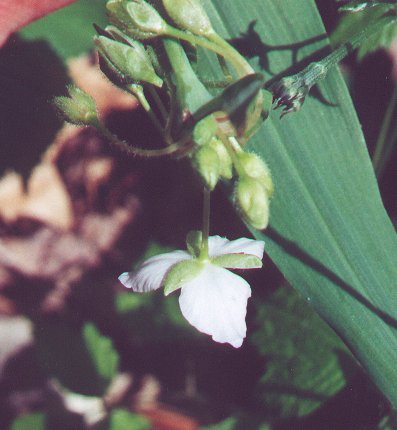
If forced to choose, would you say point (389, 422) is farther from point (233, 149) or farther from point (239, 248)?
point (233, 149)

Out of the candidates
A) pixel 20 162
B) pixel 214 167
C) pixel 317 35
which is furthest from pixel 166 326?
pixel 214 167

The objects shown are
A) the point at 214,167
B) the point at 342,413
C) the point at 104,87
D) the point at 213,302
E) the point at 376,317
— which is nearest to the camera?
the point at 214,167

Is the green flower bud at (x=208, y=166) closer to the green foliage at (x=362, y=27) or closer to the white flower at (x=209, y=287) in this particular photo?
the white flower at (x=209, y=287)

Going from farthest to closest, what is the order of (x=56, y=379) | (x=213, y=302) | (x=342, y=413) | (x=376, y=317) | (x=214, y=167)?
1. (x=56, y=379)
2. (x=342, y=413)
3. (x=376, y=317)
4. (x=213, y=302)
5. (x=214, y=167)

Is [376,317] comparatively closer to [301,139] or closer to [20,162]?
[301,139]

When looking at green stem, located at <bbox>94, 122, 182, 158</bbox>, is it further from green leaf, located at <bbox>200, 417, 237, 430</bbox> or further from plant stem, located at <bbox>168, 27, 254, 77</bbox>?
green leaf, located at <bbox>200, 417, 237, 430</bbox>
